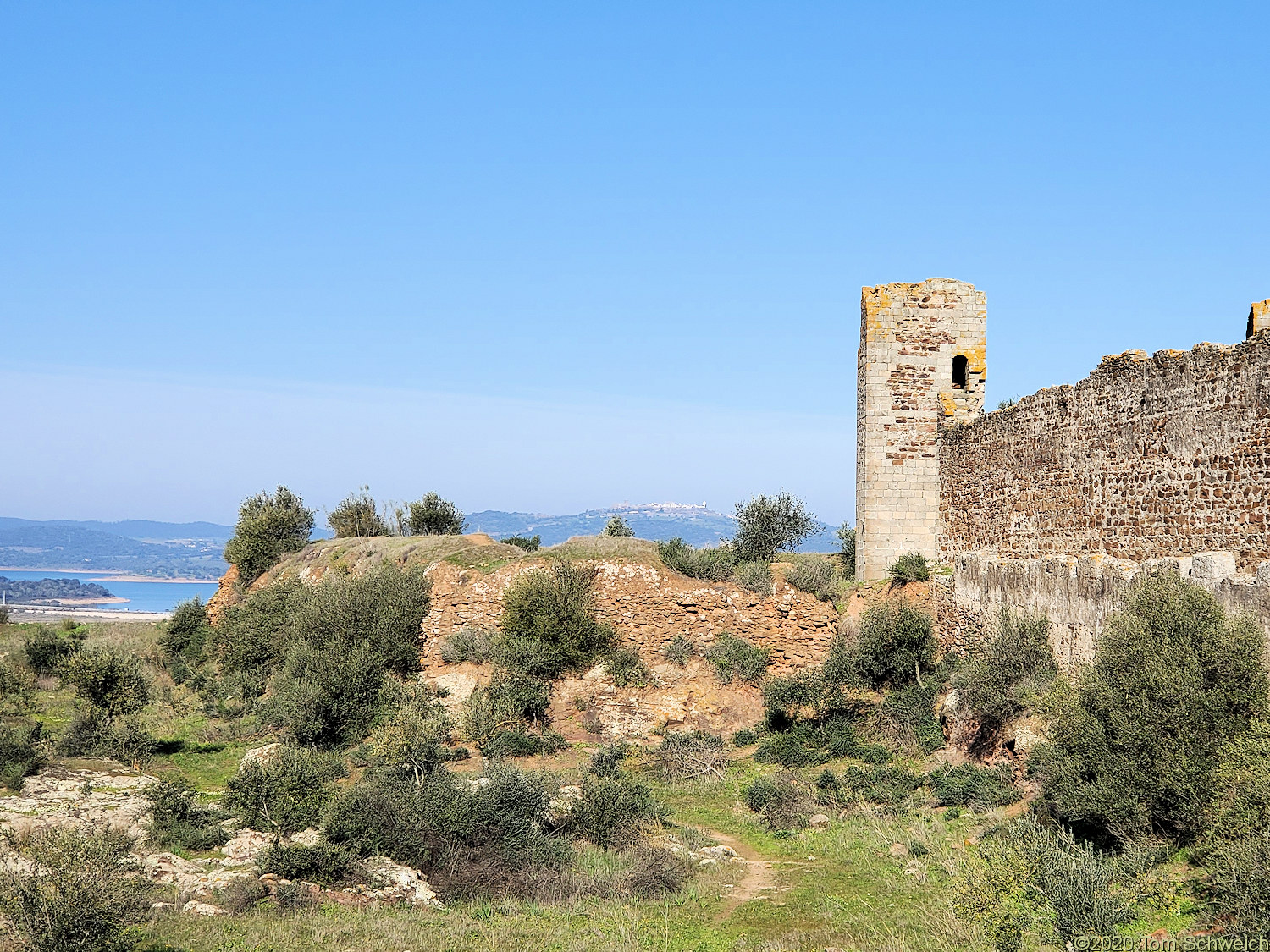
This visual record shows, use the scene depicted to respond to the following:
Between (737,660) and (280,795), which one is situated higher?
(737,660)

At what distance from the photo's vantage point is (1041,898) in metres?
9.34

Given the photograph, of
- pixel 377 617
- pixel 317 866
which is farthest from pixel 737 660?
pixel 317 866

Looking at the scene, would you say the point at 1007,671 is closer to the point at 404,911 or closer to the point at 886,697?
the point at 886,697

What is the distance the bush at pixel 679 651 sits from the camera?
23047mm

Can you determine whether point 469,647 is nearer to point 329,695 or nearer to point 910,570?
point 329,695

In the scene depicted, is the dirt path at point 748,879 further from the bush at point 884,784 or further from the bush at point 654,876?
the bush at point 884,784

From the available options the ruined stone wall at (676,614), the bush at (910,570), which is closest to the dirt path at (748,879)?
the bush at (910,570)

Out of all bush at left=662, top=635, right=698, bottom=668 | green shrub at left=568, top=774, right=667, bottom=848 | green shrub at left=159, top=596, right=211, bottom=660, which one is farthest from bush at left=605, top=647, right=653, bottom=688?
green shrub at left=159, top=596, right=211, bottom=660

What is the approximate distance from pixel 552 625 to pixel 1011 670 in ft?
32.8

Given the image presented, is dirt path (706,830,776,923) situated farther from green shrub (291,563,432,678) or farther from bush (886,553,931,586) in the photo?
green shrub (291,563,432,678)

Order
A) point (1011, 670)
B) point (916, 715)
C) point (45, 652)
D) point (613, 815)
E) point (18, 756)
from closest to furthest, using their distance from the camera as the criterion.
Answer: point (613, 815)
point (1011, 670)
point (18, 756)
point (916, 715)
point (45, 652)

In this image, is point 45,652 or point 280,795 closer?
Result: point 280,795

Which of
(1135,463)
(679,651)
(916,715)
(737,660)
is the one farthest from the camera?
(679,651)

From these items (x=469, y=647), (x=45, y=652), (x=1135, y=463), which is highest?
(x=1135, y=463)
